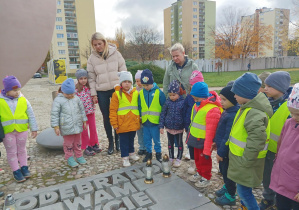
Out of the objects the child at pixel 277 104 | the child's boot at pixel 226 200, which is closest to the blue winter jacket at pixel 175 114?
the child's boot at pixel 226 200

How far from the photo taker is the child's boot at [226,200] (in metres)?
2.58

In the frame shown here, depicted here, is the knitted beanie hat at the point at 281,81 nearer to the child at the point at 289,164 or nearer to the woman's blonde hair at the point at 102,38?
the child at the point at 289,164

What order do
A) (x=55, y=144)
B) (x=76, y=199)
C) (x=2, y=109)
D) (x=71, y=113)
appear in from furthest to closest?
(x=55, y=144)
(x=71, y=113)
(x=2, y=109)
(x=76, y=199)

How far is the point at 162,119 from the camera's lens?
137 inches

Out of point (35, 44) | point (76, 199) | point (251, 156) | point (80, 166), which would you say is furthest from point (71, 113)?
point (251, 156)

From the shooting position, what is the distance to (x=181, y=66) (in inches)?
146

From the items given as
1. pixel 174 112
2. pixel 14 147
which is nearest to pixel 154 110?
pixel 174 112

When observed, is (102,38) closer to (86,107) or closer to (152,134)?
(86,107)

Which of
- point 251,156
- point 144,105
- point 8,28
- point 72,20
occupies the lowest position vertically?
point 251,156

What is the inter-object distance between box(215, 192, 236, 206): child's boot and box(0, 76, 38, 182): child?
2.83 metres

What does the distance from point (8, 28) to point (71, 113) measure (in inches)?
60.3

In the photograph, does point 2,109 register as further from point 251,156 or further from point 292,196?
point 292,196

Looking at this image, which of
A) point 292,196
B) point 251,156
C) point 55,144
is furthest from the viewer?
point 55,144

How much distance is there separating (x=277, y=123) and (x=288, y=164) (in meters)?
0.56
